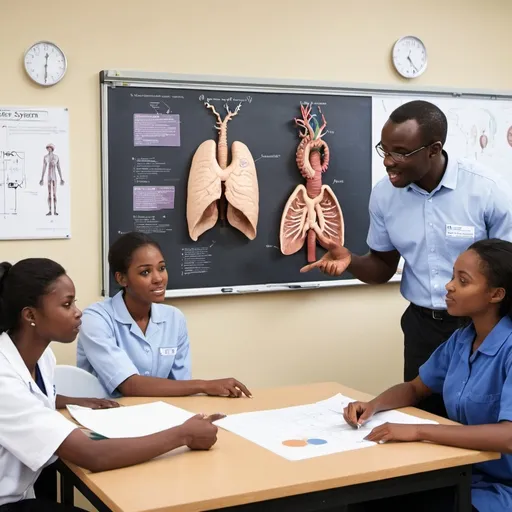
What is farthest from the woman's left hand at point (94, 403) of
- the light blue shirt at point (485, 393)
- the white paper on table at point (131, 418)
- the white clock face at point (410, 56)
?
the white clock face at point (410, 56)

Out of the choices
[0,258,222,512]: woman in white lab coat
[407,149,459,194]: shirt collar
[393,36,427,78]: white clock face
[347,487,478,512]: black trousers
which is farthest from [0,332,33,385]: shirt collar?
[393,36,427,78]: white clock face

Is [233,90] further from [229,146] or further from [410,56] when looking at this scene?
[410,56]

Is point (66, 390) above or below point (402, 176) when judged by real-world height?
below

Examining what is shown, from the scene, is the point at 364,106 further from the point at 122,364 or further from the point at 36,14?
the point at 122,364

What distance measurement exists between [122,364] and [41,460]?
811 mm

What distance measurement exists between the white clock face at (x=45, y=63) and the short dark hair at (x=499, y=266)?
201 centimetres

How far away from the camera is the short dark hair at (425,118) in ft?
8.36

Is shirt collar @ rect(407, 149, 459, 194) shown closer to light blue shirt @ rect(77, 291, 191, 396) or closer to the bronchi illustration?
light blue shirt @ rect(77, 291, 191, 396)

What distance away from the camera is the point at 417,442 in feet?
6.59

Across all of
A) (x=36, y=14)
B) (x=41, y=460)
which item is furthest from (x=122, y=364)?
(x=36, y=14)

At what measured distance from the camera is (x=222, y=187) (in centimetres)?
367

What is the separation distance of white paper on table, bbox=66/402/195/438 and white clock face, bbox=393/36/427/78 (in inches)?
96.5

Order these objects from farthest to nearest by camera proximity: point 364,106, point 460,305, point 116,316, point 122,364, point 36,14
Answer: point 364,106
point 36,14
point 116,316
point 122,364
point 460,305

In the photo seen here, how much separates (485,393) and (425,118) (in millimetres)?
921
